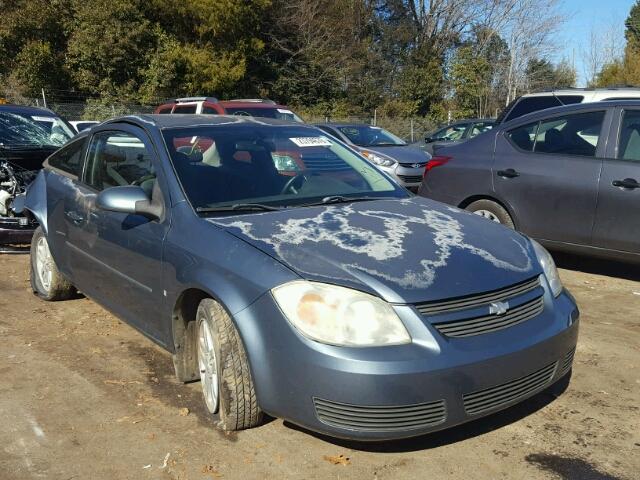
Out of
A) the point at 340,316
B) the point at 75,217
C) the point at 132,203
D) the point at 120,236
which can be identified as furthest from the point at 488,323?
the point at 75,217

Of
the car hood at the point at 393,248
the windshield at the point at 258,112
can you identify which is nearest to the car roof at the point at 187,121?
the car hood at the point at 393,248

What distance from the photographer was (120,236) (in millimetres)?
3918

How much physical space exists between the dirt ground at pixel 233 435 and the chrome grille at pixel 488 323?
62 cm

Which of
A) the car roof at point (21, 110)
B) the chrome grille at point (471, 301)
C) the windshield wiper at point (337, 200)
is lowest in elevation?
the chrome grille at point (471, 301)

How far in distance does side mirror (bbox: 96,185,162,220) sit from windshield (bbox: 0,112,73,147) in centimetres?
482

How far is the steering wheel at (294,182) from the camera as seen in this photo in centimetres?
388

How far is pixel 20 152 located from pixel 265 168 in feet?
15.8

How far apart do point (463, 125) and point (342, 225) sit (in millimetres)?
14330

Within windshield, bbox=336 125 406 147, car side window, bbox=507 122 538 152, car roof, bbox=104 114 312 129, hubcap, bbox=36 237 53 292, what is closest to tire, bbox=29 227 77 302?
hubcap, bbox=36 237 53 292

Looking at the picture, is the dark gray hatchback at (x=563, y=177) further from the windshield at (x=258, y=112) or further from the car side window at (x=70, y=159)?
the windshield at (x=258, y=112)

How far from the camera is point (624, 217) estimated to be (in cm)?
556

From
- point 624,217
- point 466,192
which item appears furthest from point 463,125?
point 624,217

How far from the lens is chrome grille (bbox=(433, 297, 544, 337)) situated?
2768 millimetres

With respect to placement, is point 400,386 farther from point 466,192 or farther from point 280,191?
point 466,192
